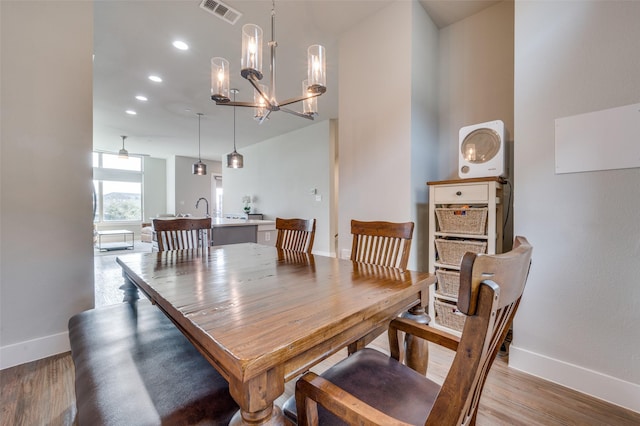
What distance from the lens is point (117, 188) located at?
864 centimetres

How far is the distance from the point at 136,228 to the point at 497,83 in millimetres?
10257

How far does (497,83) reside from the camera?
242cm

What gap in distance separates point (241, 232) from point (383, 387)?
389cm

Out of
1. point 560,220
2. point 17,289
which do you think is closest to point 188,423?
point 17,289

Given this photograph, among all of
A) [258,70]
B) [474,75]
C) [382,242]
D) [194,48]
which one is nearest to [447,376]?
[382,242]

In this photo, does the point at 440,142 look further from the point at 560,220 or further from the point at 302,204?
the point at 302,204

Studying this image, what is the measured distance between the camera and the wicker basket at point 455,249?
2.01 meters

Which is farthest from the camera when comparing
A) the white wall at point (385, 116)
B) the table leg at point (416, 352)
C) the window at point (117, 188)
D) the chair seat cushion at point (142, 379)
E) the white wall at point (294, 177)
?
the window at point (117, 188)

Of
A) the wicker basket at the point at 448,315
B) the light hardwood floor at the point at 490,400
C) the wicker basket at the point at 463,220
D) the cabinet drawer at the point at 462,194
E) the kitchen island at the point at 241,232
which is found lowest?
the light hardwood floor at the point at 490,400

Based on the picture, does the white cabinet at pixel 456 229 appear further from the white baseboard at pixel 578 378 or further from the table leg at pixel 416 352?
the table leg at pixel 416 352

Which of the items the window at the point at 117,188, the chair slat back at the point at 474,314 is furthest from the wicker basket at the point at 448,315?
the window at the point at 117,188

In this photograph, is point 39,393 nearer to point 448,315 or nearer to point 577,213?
point 448,315

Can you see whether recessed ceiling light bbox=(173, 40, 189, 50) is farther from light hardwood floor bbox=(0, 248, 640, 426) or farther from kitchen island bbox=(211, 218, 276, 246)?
light hardwood floor bbox=(0, 248, 640, 426)

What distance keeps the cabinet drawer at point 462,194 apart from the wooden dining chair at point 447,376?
134 cm
